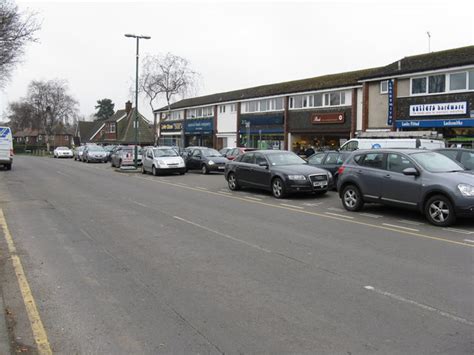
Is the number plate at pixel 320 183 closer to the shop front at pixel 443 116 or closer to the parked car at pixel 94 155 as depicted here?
the shop front at pixel 443 116

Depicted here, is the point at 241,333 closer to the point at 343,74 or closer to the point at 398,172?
the point at 398,172

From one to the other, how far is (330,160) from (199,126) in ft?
136

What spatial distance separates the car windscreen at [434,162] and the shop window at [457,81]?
62.3 ft

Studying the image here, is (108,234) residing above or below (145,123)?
below

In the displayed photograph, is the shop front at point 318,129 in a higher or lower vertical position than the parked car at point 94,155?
higher

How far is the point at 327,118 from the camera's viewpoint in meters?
38.0

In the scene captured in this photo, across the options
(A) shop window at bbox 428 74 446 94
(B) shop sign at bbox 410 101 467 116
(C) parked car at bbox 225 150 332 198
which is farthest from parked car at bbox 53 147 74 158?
(C) parked car at bbox 225 150 332 198

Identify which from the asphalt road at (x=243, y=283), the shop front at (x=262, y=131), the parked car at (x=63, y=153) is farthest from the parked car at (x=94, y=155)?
the asphalt road at (x=243, y=283)

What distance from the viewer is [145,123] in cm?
8694

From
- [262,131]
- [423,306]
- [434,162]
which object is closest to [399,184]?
[434,162]

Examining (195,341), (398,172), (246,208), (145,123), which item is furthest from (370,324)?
(145,123)

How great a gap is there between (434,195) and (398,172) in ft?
3.68

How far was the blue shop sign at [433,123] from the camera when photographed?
27192mm

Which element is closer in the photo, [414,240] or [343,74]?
[414,240]
